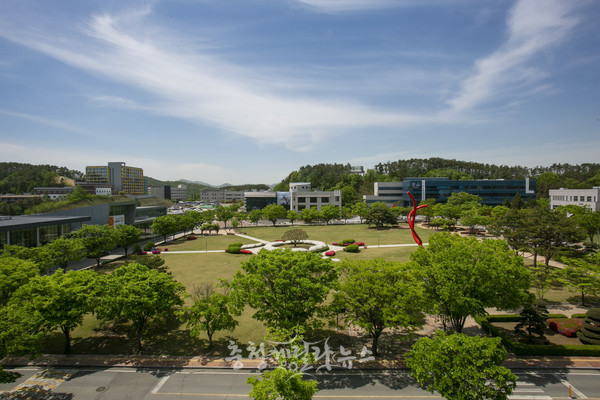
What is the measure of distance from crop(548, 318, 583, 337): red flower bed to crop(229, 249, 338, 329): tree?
57.5 feet

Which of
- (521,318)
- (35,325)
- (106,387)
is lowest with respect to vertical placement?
(106,387)

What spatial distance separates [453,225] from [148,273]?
6916 centimetres

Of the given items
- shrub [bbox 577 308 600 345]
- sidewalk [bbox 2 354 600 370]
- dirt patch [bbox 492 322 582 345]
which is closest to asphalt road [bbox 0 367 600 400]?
sidewalk [bbox 2 354 600 370]

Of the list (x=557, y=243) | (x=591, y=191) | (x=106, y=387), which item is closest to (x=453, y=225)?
(x=591, y=191)

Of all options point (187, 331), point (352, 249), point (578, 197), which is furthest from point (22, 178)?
point (578, 197)

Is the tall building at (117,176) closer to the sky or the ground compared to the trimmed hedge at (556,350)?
closer to the sky

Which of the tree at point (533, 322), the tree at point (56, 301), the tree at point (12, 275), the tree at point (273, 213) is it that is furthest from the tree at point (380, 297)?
the tree at point (273, 213)

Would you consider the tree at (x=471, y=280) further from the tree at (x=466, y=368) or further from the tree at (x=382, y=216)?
the tree at (x=382, y=216)

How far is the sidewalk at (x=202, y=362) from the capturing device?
59.5ft

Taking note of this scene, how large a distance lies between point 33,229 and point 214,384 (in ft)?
118

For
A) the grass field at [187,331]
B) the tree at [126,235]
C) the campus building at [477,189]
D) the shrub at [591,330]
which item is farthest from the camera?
the campus building at [477,189]

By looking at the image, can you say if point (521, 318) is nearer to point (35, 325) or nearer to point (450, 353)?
point (450, 353)

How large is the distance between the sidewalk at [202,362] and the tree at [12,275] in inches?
181

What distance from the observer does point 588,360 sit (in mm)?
18641
